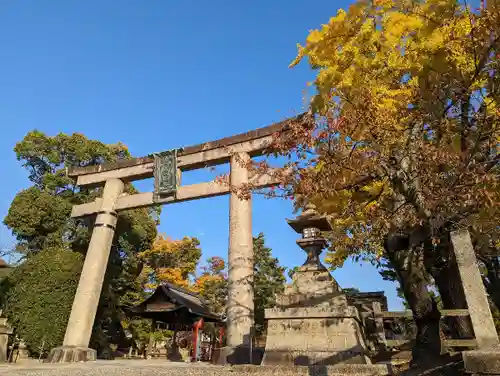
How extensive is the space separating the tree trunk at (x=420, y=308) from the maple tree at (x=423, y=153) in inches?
0.5

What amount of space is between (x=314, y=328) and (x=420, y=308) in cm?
207

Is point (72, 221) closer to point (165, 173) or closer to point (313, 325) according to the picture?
point (165, 173)

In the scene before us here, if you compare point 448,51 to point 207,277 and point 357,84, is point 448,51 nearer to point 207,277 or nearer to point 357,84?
point 357,84

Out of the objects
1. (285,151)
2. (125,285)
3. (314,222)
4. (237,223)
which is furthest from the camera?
(125,285)

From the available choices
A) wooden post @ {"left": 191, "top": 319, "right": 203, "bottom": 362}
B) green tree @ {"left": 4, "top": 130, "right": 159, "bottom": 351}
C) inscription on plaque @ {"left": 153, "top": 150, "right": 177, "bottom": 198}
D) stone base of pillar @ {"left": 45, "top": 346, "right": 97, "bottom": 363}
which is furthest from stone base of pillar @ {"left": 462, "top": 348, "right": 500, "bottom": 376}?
Answer: green tree @ {"left": 4, "top": 130, "right": 159, "bottom": 351}

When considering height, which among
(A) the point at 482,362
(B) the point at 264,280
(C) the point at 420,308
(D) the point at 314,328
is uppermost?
(B) the point at 264,280

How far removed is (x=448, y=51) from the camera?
5.94m

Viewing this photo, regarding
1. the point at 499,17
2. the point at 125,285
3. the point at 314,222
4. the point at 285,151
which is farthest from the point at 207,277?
the point at 499,17

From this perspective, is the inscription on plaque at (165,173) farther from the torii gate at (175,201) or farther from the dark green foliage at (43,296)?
the dark green foliage at (43,296)

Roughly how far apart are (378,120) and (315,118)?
1.04 meters

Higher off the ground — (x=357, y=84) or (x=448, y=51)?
(x=357, y=84)

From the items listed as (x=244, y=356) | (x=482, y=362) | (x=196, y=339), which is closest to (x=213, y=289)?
(x=196, y=339)

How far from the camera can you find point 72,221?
18.0m

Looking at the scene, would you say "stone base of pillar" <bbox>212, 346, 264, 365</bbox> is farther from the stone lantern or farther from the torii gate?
the stone lantern
